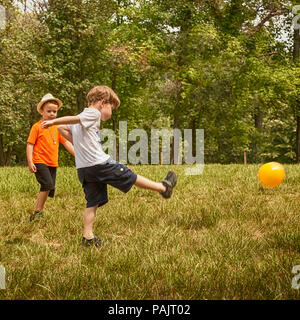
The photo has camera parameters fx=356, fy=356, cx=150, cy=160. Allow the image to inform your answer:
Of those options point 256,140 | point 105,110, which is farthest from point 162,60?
point 105,110

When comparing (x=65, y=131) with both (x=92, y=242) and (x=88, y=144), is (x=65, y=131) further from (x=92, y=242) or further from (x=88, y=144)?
(x=92, y=242)

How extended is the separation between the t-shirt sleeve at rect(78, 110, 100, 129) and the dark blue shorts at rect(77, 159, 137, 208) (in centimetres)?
43

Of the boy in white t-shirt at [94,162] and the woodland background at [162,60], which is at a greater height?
the woodland background at [162,60]

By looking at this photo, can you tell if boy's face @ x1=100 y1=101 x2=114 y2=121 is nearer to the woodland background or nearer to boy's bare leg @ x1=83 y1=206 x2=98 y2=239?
boy's bare leg @ x1=83 y1=206 x2=98 y2=239

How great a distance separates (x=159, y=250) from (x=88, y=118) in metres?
1.49

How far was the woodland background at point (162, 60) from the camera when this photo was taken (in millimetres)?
19609

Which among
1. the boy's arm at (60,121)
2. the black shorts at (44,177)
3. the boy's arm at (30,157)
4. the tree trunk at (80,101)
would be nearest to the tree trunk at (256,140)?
the tree trunk at (80,101)

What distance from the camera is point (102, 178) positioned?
3.68m

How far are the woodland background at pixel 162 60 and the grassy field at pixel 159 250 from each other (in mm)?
13765

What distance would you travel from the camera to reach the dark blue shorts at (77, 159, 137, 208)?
3.66 metres

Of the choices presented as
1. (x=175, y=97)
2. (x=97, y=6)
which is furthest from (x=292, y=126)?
(x=97, y=6)

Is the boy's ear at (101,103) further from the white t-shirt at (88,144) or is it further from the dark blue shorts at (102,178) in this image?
the dark blue shorts at (102,178)

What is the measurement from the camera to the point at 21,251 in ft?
11.5

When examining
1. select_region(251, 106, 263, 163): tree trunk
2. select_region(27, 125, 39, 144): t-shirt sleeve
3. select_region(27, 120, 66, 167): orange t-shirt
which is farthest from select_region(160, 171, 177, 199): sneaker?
select_region(251, 106, 263, 163): tree trunk
